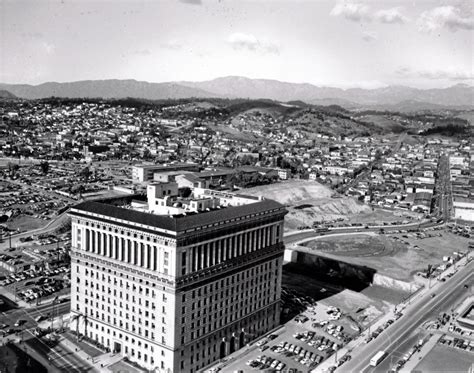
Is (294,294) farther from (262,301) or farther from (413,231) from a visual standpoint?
(413,231)

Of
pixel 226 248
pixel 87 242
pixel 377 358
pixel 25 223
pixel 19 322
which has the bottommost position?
pixel 377 358

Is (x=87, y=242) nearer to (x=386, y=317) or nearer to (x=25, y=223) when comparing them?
(x=386, y=317)

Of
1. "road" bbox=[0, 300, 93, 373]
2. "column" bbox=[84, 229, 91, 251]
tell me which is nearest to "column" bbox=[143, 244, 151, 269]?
"column" bbox=[84, 229, 91, 251]

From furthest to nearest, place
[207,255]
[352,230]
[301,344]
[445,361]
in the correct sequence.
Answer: [352,230] < [301,344] < [445,361] < [207,255]

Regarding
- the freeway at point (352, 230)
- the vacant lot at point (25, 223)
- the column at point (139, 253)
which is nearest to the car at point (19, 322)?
the column at point (139, 253)

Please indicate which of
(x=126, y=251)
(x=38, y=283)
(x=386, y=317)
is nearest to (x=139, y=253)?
(x=126, y=251)

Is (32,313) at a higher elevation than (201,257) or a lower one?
lower

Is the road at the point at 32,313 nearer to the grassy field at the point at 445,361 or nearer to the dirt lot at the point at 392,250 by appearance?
the grassy field at the point at 445,361
